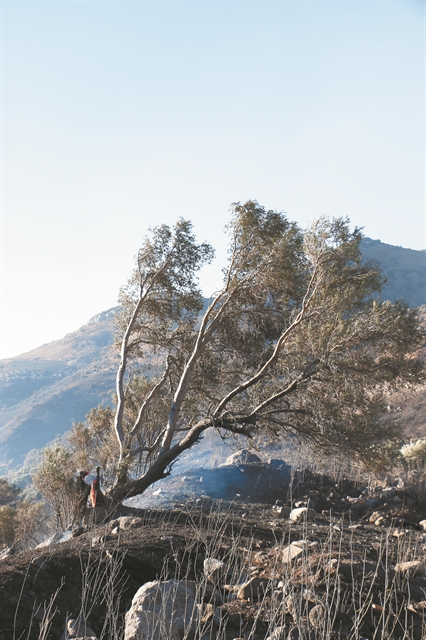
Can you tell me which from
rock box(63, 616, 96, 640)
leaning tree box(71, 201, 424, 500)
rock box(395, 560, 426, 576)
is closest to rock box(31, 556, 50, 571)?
rock box(63, 616, 96, 640)

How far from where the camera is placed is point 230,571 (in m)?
5.77

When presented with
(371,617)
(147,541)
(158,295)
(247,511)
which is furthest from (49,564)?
(158,295)

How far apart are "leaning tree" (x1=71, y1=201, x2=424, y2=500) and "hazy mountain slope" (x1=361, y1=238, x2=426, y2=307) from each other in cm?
7445

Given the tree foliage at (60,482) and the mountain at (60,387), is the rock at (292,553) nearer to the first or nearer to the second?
the tree foliage at (60,482)

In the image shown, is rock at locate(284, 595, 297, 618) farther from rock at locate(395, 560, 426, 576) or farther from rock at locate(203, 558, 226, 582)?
rock at locate(395, 560, 426, 576)

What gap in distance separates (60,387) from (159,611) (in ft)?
402

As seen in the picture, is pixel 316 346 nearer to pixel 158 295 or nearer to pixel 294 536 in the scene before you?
pixel 294 536

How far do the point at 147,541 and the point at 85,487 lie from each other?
4305 mm

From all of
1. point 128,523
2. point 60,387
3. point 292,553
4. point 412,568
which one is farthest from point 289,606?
point 60,387

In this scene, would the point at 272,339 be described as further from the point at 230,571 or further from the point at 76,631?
the point at 76,631

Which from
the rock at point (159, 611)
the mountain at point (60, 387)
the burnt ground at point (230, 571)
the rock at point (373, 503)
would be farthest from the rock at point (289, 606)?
the mountain at point (60, 387)

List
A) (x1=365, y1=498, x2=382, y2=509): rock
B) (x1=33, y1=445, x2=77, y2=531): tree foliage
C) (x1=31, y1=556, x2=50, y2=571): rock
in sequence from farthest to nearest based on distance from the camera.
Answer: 1. (x1=365, y1=498, x2=382, y2=509): rock
2. (x1=33, y1=445, x2=77, y2=531): tree foliage
3. (x1=31, y1=556, x2=50, y2=571): rock

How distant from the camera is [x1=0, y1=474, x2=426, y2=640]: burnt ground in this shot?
4.32m

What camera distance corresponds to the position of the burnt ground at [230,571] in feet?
14.2
